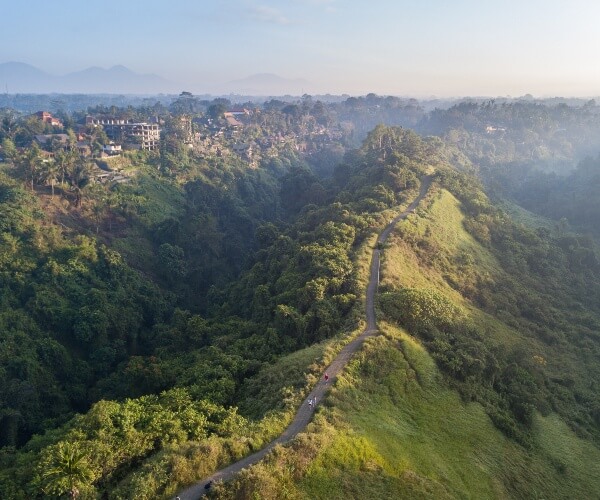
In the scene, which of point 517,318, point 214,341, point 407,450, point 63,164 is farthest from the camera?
point 63,164

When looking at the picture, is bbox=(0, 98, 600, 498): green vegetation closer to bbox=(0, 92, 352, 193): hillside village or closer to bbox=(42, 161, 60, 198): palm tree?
bbox=(42, 161, 60, 198): palm tree

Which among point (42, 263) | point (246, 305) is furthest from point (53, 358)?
point (246, 305)

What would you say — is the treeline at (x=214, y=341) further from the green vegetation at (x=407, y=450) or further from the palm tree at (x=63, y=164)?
the palm tree at (x=63, y=164)

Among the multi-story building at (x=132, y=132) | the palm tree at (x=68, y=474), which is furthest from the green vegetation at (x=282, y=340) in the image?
the multi-story building at (x=132, y=132)

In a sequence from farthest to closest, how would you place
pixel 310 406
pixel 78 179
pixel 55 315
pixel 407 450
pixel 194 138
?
pixel 194 138, pixel 78 179, pixel 55 315, pixel 310 406, pixel 407 450

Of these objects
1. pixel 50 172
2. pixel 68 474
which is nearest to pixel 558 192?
pixel 50 172

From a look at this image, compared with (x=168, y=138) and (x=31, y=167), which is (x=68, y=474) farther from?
(x=168, y=138)

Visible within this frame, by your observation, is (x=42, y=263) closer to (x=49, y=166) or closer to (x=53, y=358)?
(x=53, y=358)

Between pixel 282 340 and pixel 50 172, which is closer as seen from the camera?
pixel 282 340
